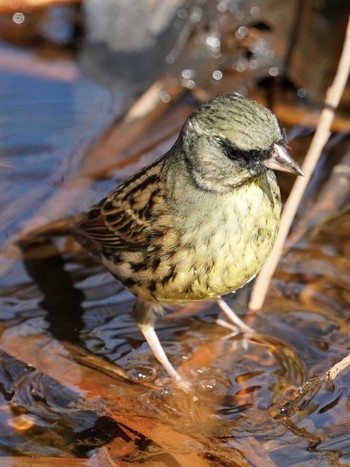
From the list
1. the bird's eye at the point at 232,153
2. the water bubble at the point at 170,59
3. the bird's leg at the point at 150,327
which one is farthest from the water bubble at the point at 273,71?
the bird's eye at the point at 232,153

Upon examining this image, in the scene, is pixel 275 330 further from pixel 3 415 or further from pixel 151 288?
pixel 3 415

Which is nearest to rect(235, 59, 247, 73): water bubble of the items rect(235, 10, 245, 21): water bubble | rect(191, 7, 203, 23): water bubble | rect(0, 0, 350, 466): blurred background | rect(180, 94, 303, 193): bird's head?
rect(0, 0, 350, 466): blurred background

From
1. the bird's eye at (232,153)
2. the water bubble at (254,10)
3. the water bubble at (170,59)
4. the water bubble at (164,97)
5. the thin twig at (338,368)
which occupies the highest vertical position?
the water bubble at (254,10)

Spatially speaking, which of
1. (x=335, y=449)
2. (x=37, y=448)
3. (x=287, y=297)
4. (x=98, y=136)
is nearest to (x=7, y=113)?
(x=98, y=136)

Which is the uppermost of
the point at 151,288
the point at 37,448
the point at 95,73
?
the point at 95,73

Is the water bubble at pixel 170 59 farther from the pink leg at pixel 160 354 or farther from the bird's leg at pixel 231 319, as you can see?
the pink leg at pixel 160 354

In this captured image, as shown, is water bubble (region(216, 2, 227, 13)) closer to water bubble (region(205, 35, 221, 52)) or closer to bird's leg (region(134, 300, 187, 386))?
water bubble (region(205, 35, 221, 52))
